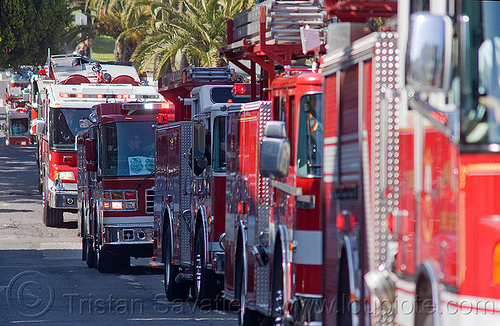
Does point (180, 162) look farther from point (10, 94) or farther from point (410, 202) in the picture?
point (10, 94)

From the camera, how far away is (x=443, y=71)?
5340 millimetres

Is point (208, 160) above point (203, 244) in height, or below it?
above

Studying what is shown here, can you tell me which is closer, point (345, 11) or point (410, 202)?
point (410, 202)

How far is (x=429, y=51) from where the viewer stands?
5.26 m

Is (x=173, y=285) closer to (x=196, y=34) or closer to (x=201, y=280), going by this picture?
(x=201, y=280)

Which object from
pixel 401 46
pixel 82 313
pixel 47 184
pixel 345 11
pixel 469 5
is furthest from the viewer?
pixel 47 184

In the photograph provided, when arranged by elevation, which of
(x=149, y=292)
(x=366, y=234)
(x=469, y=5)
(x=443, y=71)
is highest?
(x=469, y=5)

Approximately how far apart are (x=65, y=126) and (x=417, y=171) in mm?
22084

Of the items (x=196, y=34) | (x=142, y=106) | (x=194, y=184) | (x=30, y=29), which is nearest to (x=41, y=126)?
(x=196, y=34)

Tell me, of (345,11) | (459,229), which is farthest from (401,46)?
(345,11)

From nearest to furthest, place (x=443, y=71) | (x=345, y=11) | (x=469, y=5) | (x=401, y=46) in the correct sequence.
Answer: (x=443, y=71) < (x=469, y=5) < (x=401, y=46) < (x=345, y=11)

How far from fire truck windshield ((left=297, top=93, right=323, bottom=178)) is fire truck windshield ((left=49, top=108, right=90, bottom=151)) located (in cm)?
1850

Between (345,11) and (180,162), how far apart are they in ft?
23.4

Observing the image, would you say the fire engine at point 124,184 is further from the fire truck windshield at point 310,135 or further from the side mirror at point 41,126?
the fire truck windshield at point 310,135
